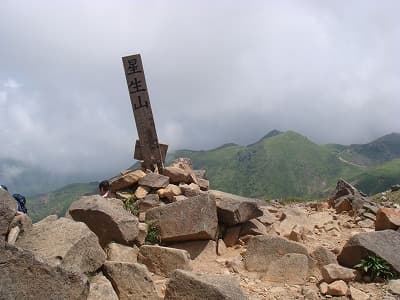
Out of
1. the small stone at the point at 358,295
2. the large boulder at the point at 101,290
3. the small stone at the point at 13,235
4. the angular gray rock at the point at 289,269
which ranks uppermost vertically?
the small stone at the point at 13,235

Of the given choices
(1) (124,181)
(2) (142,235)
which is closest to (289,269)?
(2) (142,235)

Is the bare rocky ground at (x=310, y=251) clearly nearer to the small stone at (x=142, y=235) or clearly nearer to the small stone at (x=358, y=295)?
the small stone at (x=358, y=295)

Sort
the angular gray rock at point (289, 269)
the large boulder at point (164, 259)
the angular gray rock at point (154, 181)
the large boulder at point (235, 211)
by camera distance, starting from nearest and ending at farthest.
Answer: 1. the large boulder at point (164, 259)
2. the angular gray rock at point (289, 269)
3. the large boulder at point (235, 211)
4. the angular gray rock at point (154, 181)

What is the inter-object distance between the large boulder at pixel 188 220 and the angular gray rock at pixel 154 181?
95.3 inches

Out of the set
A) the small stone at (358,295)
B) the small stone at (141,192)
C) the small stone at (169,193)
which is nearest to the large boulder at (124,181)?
the small stone at (141,192)

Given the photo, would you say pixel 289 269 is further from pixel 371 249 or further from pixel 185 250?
pixel 185 250

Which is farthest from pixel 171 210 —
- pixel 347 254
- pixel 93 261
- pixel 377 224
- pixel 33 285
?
pixel 377 224

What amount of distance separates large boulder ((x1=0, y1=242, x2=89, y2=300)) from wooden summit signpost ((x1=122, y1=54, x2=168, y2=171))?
9870 mm

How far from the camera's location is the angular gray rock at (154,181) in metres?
14.0

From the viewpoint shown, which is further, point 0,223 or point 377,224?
point 377,224

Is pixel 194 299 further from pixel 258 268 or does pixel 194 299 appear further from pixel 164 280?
pixel 258 268

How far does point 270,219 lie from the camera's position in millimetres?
14328

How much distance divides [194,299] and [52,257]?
2.57 metres

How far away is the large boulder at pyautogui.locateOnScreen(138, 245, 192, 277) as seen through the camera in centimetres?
942
